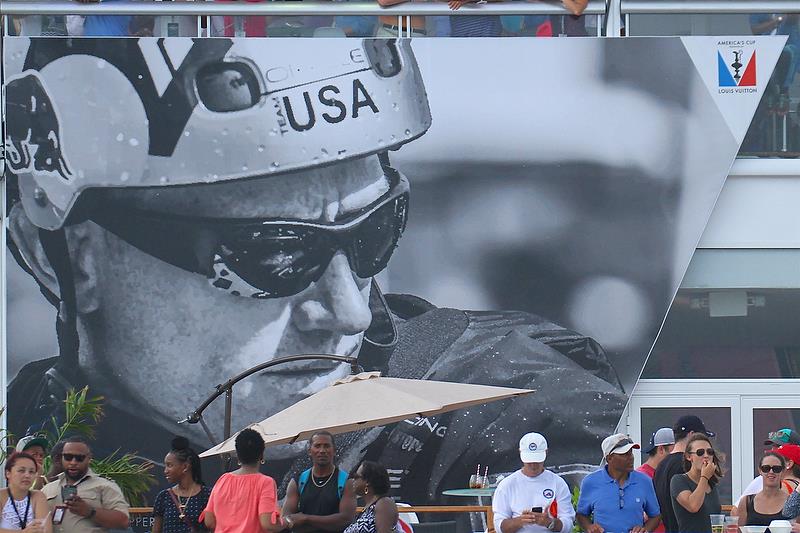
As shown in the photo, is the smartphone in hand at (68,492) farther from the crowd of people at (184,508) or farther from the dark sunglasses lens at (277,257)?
the dark sunglasses lens at (277,257)

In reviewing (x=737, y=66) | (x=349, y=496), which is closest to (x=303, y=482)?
(x=349, y=496)

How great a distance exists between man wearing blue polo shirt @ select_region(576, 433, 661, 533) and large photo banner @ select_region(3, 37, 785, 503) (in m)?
5.21

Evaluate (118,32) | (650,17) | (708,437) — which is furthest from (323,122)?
(708,437)

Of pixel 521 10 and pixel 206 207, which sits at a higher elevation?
pixel 521 10

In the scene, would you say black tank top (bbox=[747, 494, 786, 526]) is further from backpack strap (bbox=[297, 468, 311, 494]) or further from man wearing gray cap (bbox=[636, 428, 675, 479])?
backpack strap (bbox=[297, 468, 311, 494])

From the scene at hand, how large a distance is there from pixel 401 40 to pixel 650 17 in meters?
2.67

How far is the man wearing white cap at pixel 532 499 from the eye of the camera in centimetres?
822

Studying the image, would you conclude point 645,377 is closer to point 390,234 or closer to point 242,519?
point 390,234

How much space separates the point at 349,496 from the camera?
26.4 feet

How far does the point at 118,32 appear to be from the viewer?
1395cm

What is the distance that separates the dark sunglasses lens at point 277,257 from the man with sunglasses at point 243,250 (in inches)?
0.9

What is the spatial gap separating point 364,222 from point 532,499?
5.90 meters

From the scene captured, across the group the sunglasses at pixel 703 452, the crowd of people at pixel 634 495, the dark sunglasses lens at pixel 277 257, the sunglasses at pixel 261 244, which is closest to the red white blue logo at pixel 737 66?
the sunglasses at pixel 261 244

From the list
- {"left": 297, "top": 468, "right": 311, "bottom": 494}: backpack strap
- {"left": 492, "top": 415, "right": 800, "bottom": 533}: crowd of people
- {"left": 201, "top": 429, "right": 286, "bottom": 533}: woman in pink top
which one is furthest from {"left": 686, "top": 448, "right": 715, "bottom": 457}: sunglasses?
{"left": 201, "top": 429, "right": 286, "bottom": 533}: woman in pink top
